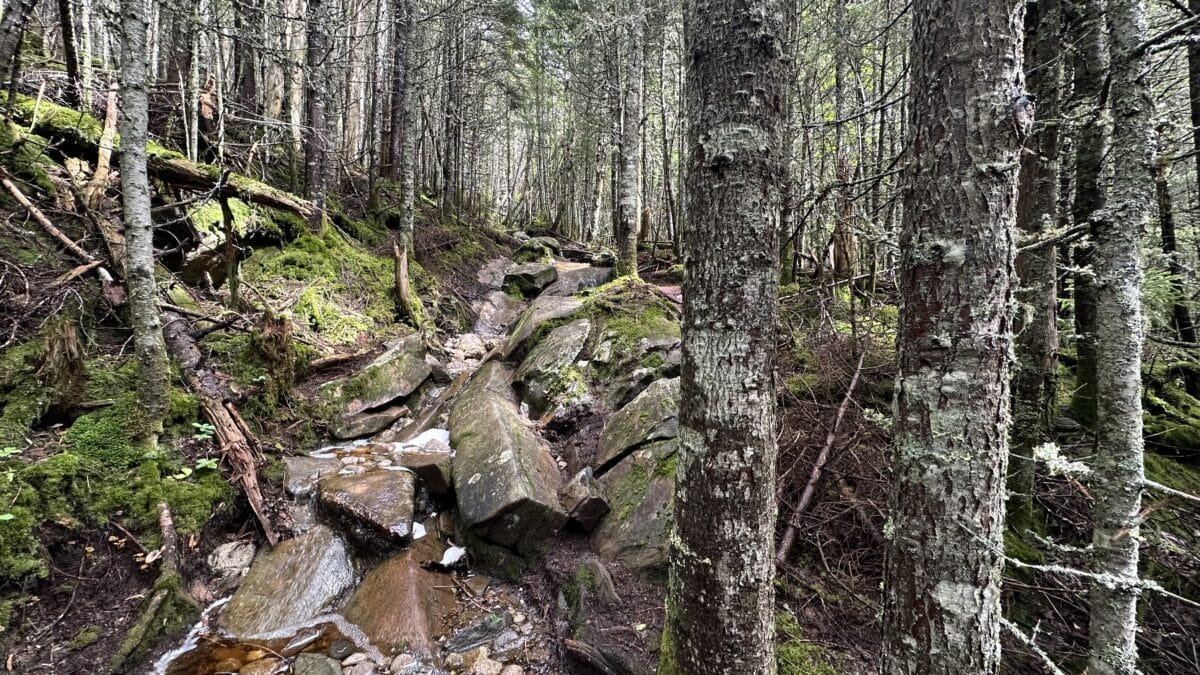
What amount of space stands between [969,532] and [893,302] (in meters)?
6.33

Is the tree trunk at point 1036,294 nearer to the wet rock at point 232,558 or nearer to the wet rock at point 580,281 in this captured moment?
the wet rock at point 232,558

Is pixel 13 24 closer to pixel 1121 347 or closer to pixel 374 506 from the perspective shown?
pixel 374 506

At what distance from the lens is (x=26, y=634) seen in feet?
9.15

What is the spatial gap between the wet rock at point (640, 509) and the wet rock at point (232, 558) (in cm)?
282

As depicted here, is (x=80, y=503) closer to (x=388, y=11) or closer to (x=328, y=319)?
(x=328, y=319)

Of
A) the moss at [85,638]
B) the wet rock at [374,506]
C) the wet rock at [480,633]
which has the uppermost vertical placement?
the wet rock at [374,506]

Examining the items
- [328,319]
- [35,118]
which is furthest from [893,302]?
[35,118]

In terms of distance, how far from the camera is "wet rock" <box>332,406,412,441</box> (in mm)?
5680

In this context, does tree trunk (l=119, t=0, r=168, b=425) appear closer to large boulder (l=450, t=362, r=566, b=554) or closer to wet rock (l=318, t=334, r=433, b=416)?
wet rock (l=318, t=334, r=433, b=416)

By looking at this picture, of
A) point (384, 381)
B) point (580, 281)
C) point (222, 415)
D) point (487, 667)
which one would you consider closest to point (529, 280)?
point (580, 281)

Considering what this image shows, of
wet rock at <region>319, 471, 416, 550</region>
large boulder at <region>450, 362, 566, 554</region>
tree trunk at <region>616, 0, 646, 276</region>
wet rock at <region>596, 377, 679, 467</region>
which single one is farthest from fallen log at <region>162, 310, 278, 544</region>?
tree trunk at <region>616, 0, 646, 276</region>

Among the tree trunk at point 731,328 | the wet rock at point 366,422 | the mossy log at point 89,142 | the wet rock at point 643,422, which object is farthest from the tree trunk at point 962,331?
the mossy log at point 89,142

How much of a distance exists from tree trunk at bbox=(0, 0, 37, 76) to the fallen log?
280 centimetres

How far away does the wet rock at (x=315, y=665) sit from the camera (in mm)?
3090
